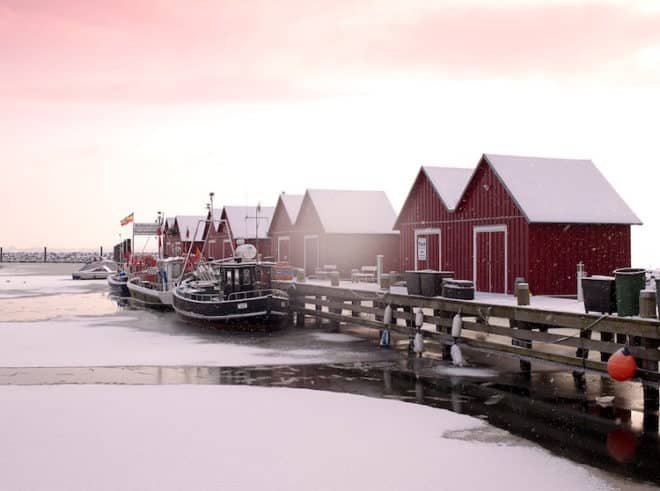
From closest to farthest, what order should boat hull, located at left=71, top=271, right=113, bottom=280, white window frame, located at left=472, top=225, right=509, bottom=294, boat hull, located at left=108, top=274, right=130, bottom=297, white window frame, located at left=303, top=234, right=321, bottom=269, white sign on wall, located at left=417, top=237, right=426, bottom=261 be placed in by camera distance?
white window frame, located at left=472, top=225, right=509, bottom=294 → white sign on wall, located at left=417, top=237, right=426, bottom=261 → white window frame, located at left=303, top=234, right=321, bottom=269 → boat hull, located at left=108, top=274, right=130, bottom=297 → boat hull, located at left=71, top=271, right=113, bottom=280

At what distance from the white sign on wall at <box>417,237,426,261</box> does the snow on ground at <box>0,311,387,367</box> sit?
34.4 ft

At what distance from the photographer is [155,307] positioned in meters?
38.8

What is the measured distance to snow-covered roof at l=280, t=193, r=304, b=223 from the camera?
165 feet

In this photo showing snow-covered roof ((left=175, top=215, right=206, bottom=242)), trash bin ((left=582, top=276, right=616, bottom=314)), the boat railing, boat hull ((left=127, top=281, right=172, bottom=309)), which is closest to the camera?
trash bin ((left=582, top=276, right=616, bottom=314))

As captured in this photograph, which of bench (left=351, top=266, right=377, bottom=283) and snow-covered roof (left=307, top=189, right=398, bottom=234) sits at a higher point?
snow-covered roof (left=307, top=189, right=398, bottom=234)

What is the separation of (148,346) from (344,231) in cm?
2517

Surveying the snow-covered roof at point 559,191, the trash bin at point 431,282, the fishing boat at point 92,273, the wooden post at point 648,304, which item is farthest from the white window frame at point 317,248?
the wooden post at point 648,304

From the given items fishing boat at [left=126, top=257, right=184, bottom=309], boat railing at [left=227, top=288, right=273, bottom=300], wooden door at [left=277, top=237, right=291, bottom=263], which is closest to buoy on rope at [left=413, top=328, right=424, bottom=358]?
boat railing at [left=227, top=288, right=273, bottom=300]

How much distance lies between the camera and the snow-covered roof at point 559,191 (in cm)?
2688

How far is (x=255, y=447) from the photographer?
977 cm

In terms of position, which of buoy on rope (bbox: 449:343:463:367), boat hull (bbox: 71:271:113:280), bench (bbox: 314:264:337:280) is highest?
bench (bbox: 314:264:337:280)

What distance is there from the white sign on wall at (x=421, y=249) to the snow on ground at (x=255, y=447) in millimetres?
20726

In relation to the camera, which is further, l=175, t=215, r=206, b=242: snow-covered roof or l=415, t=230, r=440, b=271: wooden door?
l=175, t=215, r=206, b=242: snow-covered roof

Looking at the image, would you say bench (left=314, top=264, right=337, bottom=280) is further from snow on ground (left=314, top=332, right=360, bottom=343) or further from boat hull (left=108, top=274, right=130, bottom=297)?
snow on ground (left=314, top=332, right=360, bottom=343)
